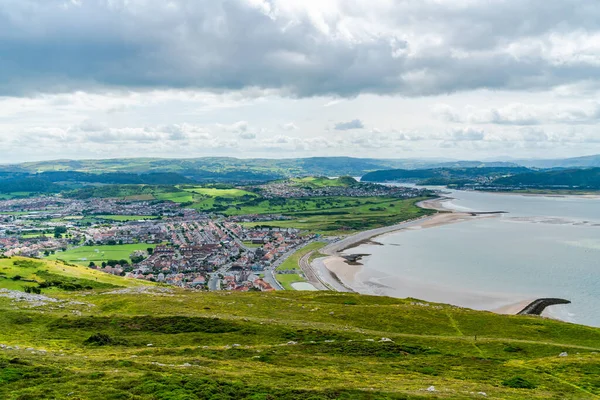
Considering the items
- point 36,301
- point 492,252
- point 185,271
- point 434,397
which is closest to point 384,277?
point 492,252

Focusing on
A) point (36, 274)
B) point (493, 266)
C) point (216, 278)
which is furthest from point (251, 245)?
point (36, 274)

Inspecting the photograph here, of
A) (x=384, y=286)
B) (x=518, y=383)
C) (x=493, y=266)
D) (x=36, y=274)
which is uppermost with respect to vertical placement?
(x=518, y=383)

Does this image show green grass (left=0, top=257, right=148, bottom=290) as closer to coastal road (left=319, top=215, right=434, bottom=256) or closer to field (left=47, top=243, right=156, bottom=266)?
field (left=47, top=243, right=156, bottom=266)

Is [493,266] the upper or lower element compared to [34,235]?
upper

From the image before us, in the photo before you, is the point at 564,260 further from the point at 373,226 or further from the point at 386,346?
the point at 386,346

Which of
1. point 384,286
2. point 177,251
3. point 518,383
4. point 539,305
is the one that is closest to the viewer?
point 518,383

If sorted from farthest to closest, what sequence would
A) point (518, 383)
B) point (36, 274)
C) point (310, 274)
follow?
point (310, 274) → point (36, 274) → point (518, 383)

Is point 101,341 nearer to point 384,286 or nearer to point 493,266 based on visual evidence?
point 384,286
